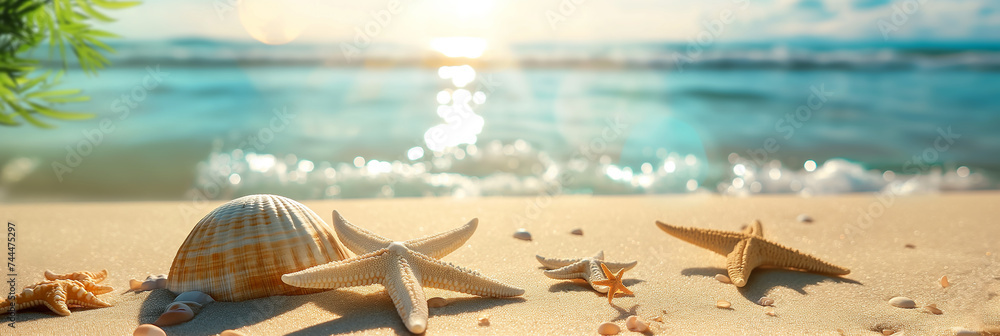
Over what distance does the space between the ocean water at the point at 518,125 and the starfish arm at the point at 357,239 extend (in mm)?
4052

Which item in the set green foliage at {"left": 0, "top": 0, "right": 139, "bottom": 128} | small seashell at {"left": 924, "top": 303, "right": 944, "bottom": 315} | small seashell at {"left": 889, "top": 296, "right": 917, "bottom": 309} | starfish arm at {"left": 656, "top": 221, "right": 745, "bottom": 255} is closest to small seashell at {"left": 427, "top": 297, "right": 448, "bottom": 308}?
starfish arm at {"left": 656, "top": 221, "right": 745, "bottom": 255}

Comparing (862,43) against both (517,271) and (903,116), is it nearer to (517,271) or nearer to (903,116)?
(903,116)

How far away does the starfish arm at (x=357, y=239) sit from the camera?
2.72 metres

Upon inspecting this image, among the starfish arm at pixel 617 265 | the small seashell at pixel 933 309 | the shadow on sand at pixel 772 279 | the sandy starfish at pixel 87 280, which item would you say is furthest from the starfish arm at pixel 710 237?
the sandy starfish at pixel 87 280

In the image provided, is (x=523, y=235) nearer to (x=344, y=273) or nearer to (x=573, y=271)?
(x=573, y=271)

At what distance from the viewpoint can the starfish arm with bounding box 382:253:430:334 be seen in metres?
2.29

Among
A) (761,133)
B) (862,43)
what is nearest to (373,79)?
(761,133)

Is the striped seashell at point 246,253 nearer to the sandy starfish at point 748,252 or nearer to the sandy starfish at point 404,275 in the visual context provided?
the sandy starfish at point 404,275

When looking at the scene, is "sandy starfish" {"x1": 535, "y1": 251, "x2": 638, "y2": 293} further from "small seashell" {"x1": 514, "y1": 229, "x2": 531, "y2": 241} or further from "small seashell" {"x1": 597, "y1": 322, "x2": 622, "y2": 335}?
"small seashell" {"x1": 514, "y1": 229, "x2": 531, "y2": 241}

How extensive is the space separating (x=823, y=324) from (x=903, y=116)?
12578 mm

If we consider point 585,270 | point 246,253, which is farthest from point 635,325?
point 246,253

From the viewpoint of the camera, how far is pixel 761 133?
36.8 ft

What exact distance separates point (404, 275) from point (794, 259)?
2.00 meters

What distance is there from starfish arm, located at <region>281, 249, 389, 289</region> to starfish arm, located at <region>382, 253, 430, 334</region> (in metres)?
0.04
